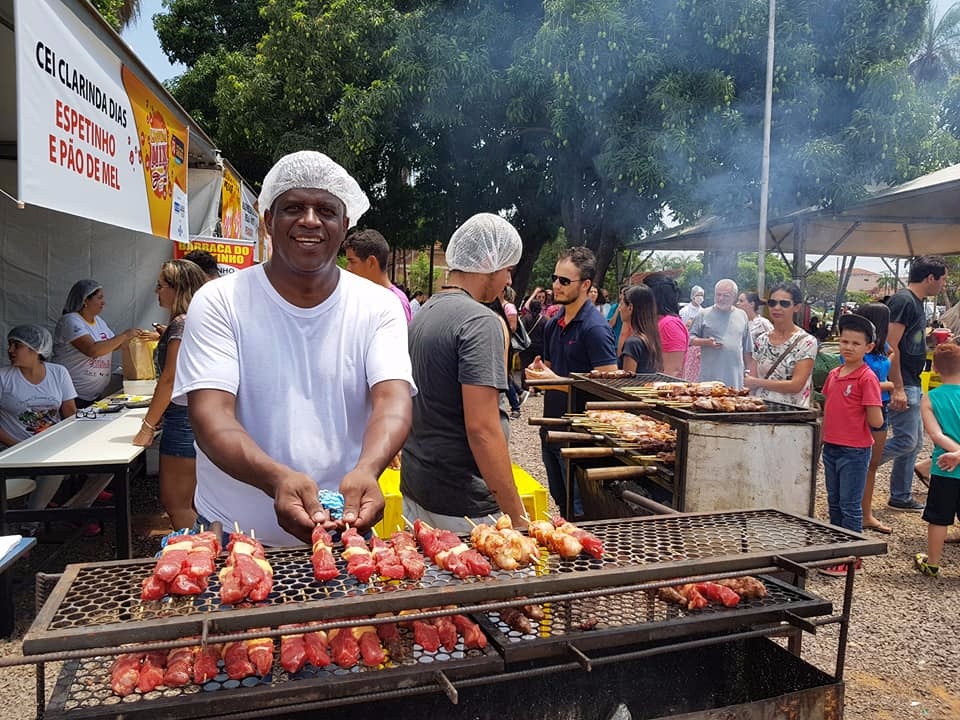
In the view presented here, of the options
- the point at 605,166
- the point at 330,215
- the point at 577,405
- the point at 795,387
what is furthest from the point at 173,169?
the point at 605,166

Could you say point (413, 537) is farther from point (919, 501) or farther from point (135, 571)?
point (919, 501)

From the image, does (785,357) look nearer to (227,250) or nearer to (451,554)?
(451,554)

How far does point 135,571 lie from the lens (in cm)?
196

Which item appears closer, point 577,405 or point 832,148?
point 577,405

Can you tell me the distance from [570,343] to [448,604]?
12.7ft

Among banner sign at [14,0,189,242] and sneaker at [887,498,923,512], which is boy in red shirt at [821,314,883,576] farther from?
banner sign at [14,0,189,242]

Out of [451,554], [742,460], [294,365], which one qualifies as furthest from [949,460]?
[294,365]

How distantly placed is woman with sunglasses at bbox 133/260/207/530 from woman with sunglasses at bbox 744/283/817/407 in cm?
473

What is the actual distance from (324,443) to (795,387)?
16.0 ft

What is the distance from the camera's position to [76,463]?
450 cm

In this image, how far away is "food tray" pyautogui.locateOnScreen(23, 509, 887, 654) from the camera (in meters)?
1.52

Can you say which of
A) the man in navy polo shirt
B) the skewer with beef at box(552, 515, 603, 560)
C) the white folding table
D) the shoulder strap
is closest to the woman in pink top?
the shoulder strap

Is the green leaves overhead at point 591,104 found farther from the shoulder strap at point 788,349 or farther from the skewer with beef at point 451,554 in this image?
the skewer with beef at point 451,554

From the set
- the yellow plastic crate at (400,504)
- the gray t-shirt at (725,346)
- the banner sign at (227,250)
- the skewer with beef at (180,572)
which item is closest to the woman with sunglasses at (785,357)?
the gray t-shirt at (725,346)
